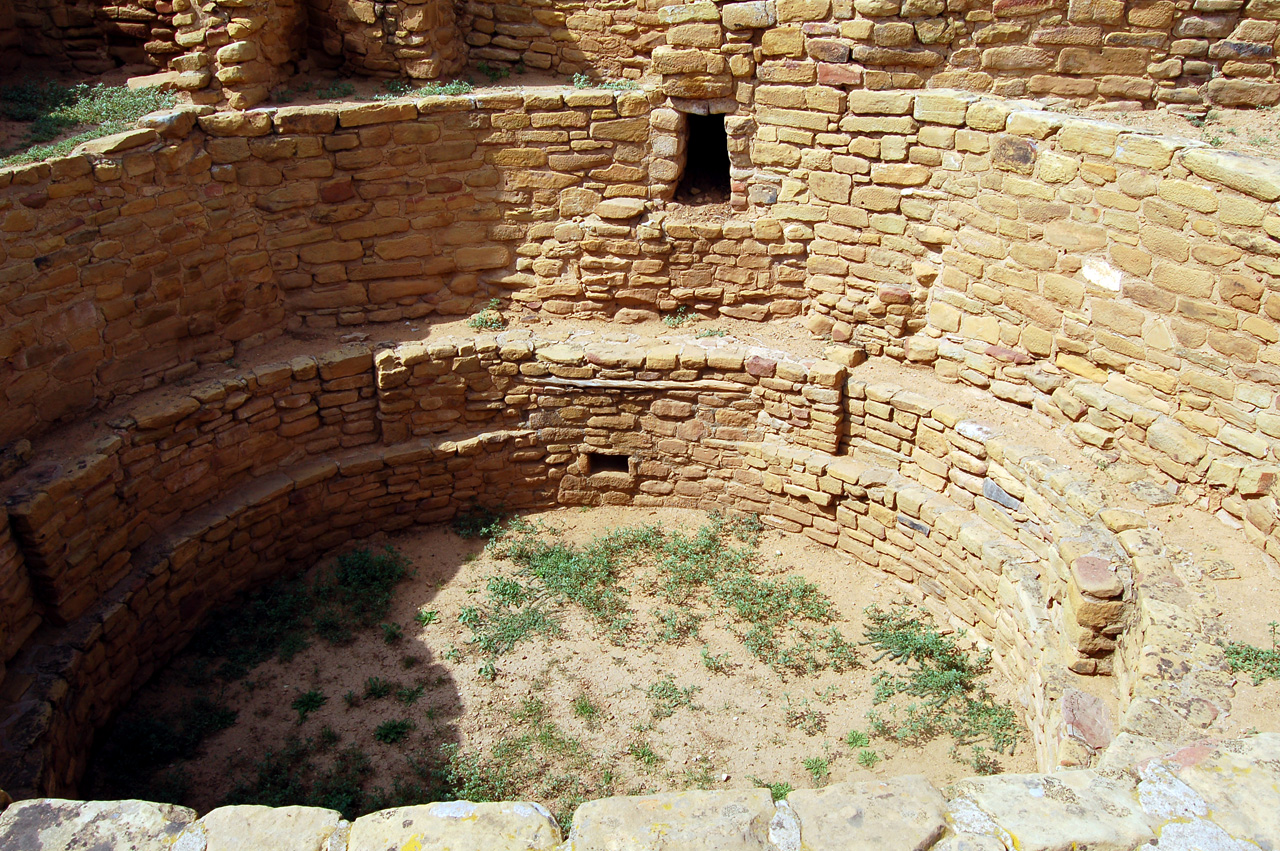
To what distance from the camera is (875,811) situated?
351 centimetres

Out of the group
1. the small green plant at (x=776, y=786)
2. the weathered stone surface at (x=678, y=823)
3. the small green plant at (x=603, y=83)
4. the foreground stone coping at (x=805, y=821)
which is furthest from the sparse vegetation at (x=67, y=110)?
the small green plant at (x=776, y=786)

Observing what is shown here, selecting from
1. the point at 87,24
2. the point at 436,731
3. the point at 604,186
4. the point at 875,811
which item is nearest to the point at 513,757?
the point at 436,731

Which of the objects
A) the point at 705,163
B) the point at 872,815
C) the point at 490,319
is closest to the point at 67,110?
the point at 490,319

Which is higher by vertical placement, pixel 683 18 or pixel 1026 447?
pixel 683 18

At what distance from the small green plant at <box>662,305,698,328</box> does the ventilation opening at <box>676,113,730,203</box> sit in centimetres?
88

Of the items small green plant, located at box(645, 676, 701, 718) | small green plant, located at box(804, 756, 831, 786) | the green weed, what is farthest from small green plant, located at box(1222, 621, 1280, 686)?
small green plant, located at box(645, 676, 701, 718)

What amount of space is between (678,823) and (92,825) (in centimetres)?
212

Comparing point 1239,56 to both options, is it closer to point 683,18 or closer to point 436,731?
point 683,18

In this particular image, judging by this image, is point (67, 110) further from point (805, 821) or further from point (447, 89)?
point (805, 821)

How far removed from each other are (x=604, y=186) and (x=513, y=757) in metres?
4.37

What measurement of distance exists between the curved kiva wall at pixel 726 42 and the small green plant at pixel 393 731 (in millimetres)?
4629

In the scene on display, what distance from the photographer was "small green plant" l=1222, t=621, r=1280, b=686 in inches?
175

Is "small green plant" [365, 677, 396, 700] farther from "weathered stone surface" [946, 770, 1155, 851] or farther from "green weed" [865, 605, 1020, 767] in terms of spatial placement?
"weathered stone surface" [946, 770, 1155, 851]

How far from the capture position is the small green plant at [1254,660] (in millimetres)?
4457
